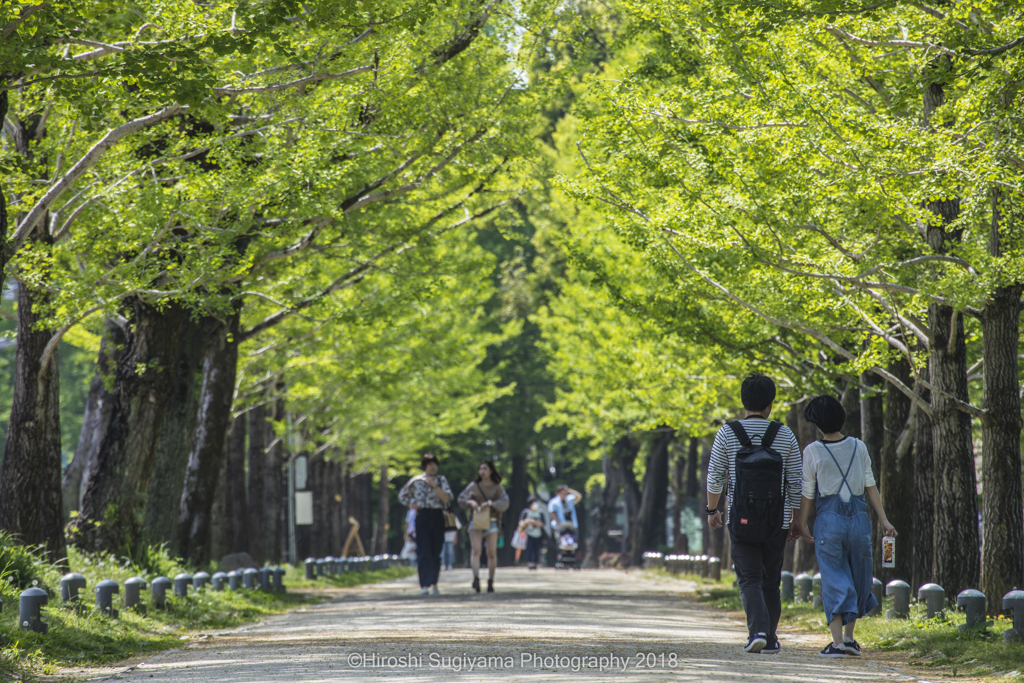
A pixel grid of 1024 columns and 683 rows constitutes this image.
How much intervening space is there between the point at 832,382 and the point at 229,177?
7.74 metres

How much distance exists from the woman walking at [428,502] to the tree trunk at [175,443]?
2.83 meters

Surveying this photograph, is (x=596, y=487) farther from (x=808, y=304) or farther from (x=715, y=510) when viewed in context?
(x=715, y=510)

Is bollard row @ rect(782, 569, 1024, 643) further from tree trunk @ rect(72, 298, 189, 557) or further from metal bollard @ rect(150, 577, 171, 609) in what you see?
tree trunk @ rect(72, 298, 189, 557)

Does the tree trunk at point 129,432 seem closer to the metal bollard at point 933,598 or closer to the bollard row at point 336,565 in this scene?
the metal bollard at point 933,598

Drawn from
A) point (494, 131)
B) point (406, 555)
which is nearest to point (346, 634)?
point (494, 131)

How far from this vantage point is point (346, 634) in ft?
33.2

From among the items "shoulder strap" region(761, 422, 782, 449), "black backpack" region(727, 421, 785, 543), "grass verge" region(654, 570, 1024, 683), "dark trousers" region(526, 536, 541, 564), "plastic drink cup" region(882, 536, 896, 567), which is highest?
"shoulder strap" region(761, 422, 782, 449)

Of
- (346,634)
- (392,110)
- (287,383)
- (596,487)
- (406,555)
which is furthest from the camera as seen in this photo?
(596,487)

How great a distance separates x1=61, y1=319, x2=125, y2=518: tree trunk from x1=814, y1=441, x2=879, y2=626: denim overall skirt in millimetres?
10921

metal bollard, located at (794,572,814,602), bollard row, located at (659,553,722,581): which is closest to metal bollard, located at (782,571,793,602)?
metal bollard, located at (794,572,814,602)

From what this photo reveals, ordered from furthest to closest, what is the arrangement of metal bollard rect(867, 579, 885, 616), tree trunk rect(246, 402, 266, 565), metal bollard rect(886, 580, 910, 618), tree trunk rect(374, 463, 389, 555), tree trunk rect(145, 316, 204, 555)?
tree trunk rect(374, 463, 389, 555) < tree trunk rect(246, 402, 266, 565) < tree trunk rect(145, 316, 204, 555) < metal bollard rect(867, 579, 885, 616) < metal bollard rect(886, 580, 910, 618)

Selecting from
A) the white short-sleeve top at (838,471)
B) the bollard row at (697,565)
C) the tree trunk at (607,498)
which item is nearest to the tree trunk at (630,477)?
the tree trunk at (607,498)

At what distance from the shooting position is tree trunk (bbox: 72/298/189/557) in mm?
13602

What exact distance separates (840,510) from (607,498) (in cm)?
3132
